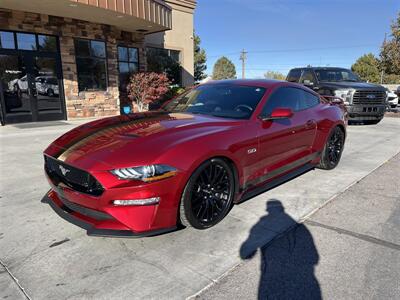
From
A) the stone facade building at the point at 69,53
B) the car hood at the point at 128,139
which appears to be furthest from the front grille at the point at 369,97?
the car hood at the point at 128,139

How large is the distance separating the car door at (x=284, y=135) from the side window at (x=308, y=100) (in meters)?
0.03

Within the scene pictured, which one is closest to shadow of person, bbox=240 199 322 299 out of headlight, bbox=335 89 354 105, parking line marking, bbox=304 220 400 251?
parking line marking, bbox=304 220 400 251

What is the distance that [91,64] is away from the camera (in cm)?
1212

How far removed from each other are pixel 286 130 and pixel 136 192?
7.49ft

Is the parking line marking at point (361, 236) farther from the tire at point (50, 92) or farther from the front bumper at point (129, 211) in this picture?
the tire at point (50, 92)

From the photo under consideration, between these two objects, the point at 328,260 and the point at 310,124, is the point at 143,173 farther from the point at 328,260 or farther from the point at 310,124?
the point at 310,124

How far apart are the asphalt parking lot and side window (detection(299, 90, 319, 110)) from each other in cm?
118

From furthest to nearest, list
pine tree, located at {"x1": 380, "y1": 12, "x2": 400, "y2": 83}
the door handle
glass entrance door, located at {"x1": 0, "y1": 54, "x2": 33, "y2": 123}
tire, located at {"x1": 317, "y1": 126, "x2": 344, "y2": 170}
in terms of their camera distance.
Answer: pine tree, located at {"x1": 380, "y1": 12, "x2": 400, "y2": 83}
glass entrance door, located at {"x1": 0, "y1": 54, "x2": 33, "y2": 123}
tire, located at {"x1": 317, "y1": 126, "x2": 344, "y2": 170}
the door handle

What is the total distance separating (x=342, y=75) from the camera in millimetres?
11688

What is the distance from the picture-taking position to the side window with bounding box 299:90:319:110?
187 inches

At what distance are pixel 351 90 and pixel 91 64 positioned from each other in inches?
365

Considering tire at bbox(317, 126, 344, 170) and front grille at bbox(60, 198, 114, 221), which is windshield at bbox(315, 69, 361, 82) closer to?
tire at bbox(317, 126, 344, 170)

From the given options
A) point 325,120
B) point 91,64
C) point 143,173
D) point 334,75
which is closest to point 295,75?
point 334,75

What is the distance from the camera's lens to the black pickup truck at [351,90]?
401 inches
